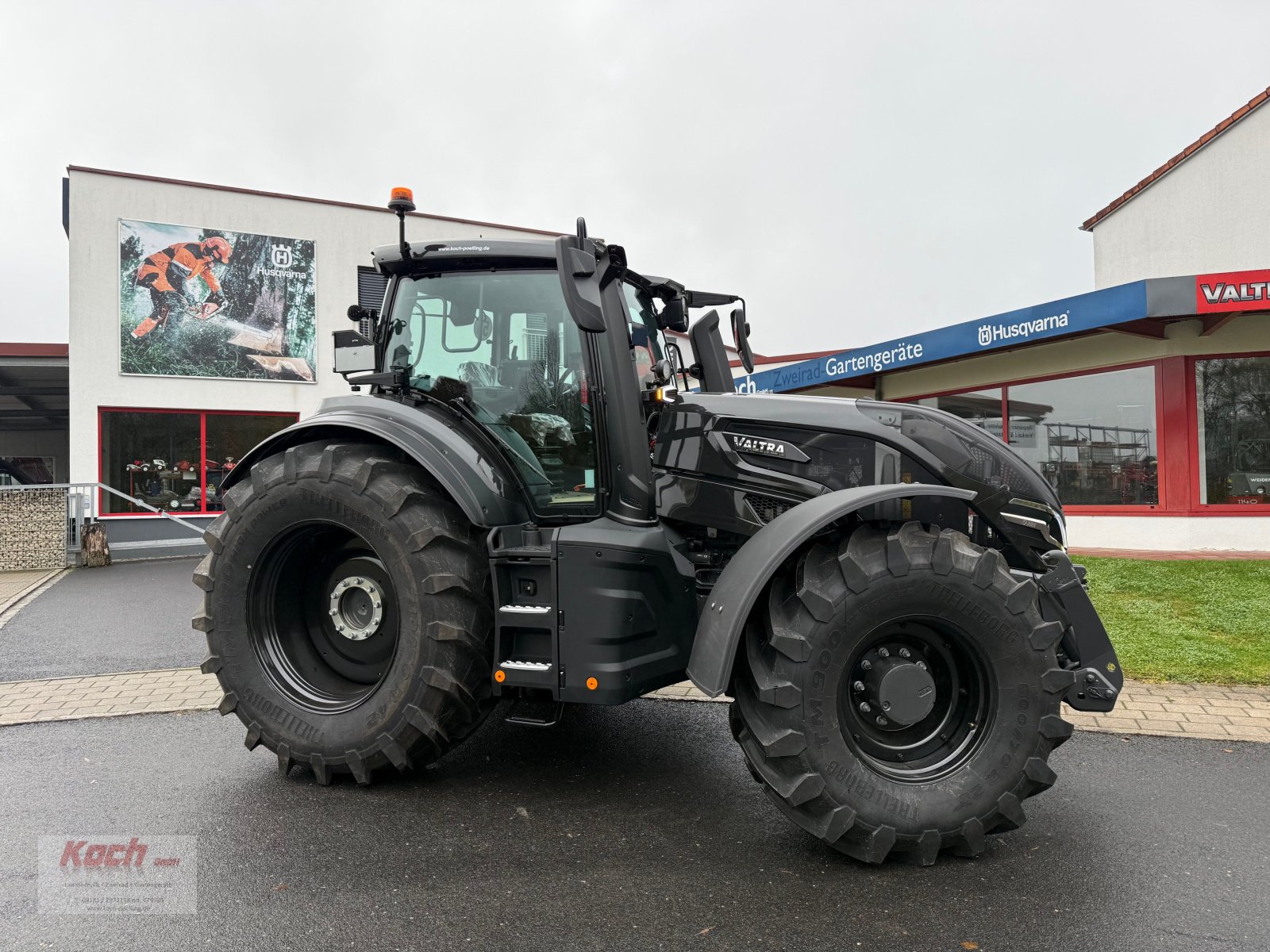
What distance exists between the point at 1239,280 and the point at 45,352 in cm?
2017

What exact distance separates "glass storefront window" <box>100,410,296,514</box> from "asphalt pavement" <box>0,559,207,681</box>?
376 cm

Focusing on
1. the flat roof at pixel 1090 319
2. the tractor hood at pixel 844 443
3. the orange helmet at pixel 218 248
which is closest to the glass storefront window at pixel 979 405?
the flat roof at pixel 1090 319

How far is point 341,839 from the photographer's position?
10.7 ft

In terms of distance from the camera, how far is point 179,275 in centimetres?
1569

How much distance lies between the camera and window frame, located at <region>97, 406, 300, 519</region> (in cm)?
1530

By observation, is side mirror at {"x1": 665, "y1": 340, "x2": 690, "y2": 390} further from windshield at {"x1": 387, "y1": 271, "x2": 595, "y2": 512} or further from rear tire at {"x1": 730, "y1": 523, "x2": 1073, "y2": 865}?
rear tire at {"x1": 730, "y1": 523, "x2": 1073, "y2": 865}

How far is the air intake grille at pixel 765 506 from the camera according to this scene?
363 cm

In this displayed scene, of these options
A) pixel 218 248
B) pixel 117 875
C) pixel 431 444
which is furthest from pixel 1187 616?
pixel 218 248

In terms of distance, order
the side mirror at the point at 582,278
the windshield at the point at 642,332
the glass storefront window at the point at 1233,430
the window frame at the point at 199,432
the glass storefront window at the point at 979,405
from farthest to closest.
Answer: the window frame at the point at 199,432 → the glass storefront window at the point at 979,405 → the glass storefront window at the point at 1233,430 → the windshield at the point at 642,332 → the side mirror at the point at 582,278

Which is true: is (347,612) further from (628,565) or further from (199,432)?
(199,432)

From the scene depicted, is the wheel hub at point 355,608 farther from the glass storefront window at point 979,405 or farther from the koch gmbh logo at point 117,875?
the glass storefront window at point 979,405

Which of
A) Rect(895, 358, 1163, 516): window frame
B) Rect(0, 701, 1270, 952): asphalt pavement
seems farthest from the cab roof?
Rect(895, 358, 1163, 516): window frame

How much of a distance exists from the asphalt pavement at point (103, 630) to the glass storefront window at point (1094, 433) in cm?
1052

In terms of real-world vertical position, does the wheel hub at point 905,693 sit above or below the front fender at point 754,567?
below
